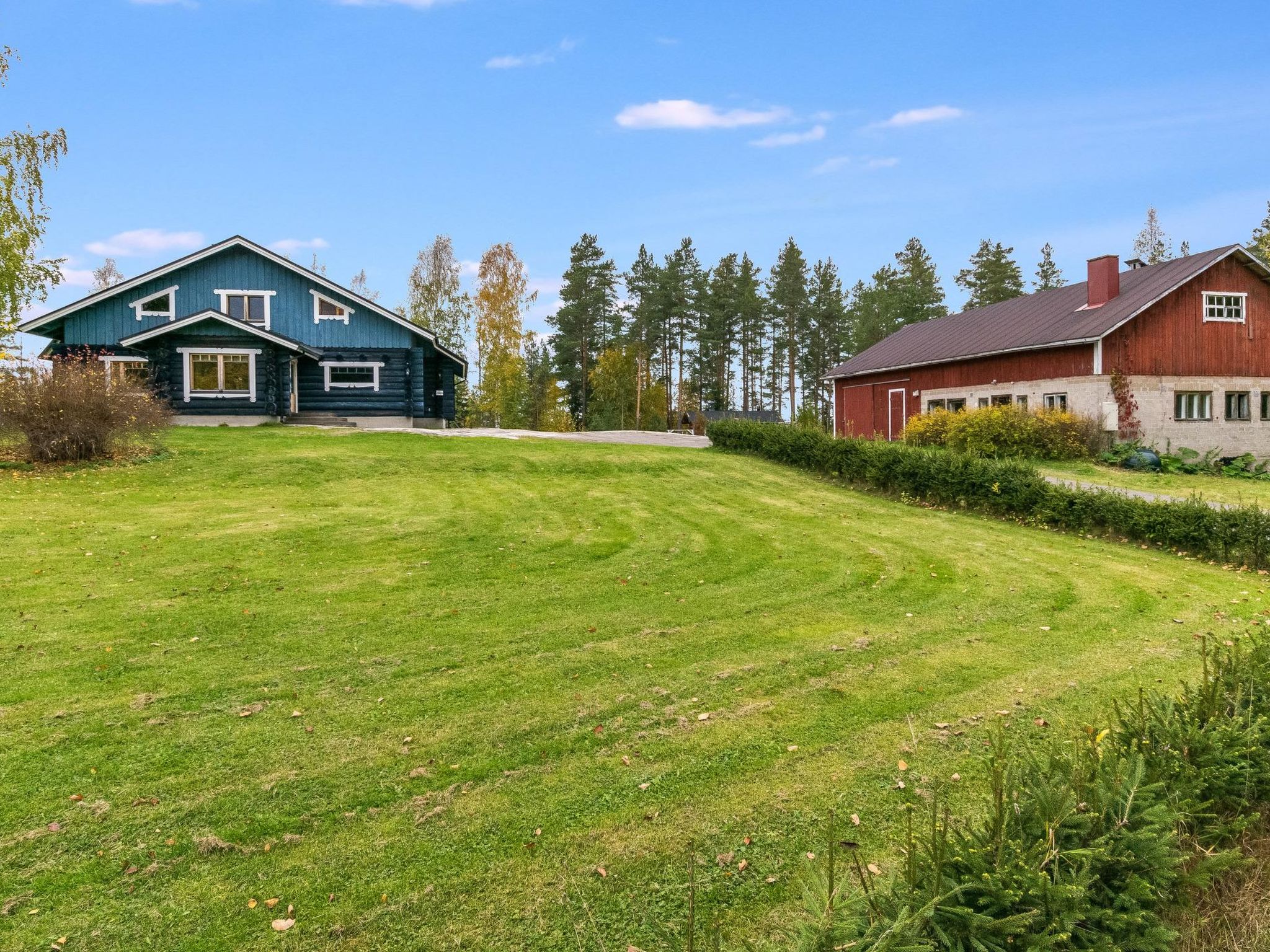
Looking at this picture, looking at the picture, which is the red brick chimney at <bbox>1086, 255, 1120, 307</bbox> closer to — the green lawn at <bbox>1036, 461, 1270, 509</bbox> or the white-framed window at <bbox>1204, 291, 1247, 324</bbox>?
the white-framed window at <bbox>1204, 291, 1247, 324</bbox>

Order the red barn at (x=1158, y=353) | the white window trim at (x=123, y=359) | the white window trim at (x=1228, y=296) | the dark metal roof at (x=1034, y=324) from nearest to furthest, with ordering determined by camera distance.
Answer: the red barn at (x=1158, y=353)
the dark metal roof at (x=1034, y=324)
the white window trim at (x=1228, y=296)
the white window trim at (x=123, y=359)

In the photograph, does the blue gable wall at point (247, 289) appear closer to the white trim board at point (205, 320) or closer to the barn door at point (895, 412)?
the white trim board at point (205, 320)

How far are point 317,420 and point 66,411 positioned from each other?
45.0 ft

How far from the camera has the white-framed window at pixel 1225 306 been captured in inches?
969

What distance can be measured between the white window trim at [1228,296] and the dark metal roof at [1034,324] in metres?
0.92

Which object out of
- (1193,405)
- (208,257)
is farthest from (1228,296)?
(208,257)

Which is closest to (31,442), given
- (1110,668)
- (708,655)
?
(708,655)

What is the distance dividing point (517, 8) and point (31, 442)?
12731 mm

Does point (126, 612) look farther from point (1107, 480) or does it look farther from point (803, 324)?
point (803, 324)

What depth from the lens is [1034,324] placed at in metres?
27.5

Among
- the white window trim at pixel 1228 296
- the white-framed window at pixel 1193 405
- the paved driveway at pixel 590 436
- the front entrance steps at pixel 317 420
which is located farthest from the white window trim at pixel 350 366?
the white window trim at pixel 1228 296

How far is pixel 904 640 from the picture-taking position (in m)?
6.57

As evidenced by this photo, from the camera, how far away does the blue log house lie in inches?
1024

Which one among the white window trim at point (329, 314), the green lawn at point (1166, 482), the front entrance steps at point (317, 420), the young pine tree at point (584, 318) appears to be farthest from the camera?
the young pine tree at point (584, 318)
